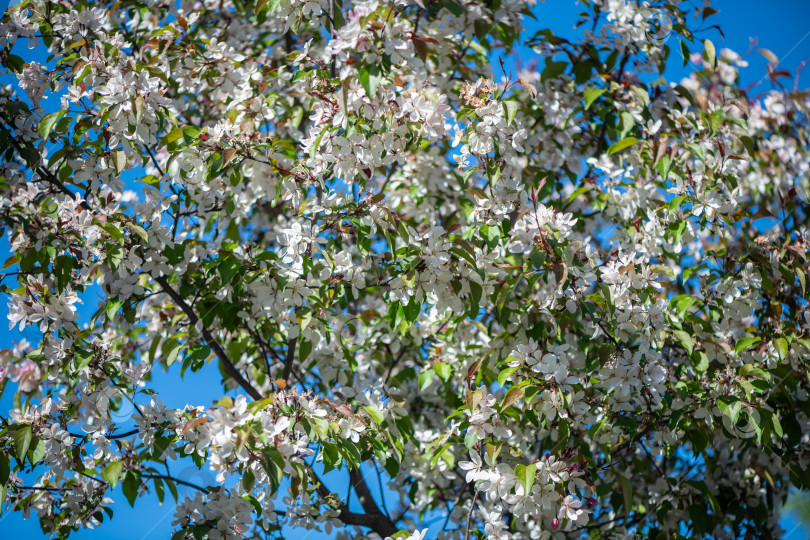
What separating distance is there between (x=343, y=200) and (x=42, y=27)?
1168 millimetres

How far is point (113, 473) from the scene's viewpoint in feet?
→ 6.35

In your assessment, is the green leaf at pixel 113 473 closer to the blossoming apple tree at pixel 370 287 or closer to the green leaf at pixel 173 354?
the blossoming apple tree at pixel 370 287

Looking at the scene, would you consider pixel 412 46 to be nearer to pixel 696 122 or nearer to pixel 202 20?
pixel 696 122

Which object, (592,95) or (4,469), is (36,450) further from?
(592,95)

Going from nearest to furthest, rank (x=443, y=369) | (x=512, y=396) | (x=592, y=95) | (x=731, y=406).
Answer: (x=512, y=396) → (x=731, y=406) → (x=443, y=369) → (x=592, y=95)

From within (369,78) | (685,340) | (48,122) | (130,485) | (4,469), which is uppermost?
(48,122)

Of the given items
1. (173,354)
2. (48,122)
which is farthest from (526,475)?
(48,122)

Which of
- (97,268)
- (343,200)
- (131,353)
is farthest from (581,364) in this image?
(131,353)

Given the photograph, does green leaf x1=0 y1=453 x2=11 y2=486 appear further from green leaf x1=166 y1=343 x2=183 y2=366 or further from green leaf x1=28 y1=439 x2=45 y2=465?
green leaf x1=166 y1=343 x2=183 y2=366

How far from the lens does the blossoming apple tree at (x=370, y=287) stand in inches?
74.7

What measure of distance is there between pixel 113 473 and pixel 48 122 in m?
1.03

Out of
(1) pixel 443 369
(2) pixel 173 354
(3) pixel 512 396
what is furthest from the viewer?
(1) pixel 443 369

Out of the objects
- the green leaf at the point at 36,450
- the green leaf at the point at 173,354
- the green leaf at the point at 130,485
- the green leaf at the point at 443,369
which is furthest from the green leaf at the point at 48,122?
the green leaf at the point at 443,369

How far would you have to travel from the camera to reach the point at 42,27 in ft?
7.44
